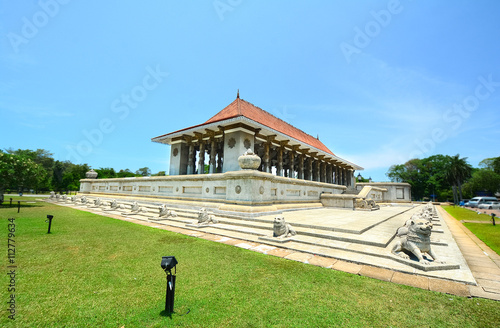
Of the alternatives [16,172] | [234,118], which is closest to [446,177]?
[234,118]

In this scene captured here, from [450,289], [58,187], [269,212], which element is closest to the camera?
[450,289]

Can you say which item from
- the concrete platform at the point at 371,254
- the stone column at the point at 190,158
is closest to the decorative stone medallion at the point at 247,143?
the stone column at the point at 190,158

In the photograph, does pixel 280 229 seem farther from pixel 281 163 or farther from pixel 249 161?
pixel 281 163

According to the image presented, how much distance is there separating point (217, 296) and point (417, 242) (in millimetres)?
4000

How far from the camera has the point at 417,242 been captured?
13.6 feet

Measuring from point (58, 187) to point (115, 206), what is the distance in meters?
45.1

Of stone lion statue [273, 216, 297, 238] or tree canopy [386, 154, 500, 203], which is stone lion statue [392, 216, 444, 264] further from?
tree canopy [386, 154, 500, 203]

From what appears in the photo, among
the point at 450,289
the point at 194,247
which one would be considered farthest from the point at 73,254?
the point at 450,289

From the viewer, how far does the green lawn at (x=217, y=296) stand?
2281 mm

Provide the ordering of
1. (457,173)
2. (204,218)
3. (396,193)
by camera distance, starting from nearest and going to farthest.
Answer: (204,218), (396,193), (457,173)

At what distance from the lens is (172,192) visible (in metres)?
14.1

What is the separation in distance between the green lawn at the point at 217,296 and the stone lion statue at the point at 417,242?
1307 mm

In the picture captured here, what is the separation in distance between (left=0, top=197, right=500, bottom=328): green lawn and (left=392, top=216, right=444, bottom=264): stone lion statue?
4.29 ft

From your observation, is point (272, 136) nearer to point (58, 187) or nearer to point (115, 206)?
point (115, 206)
